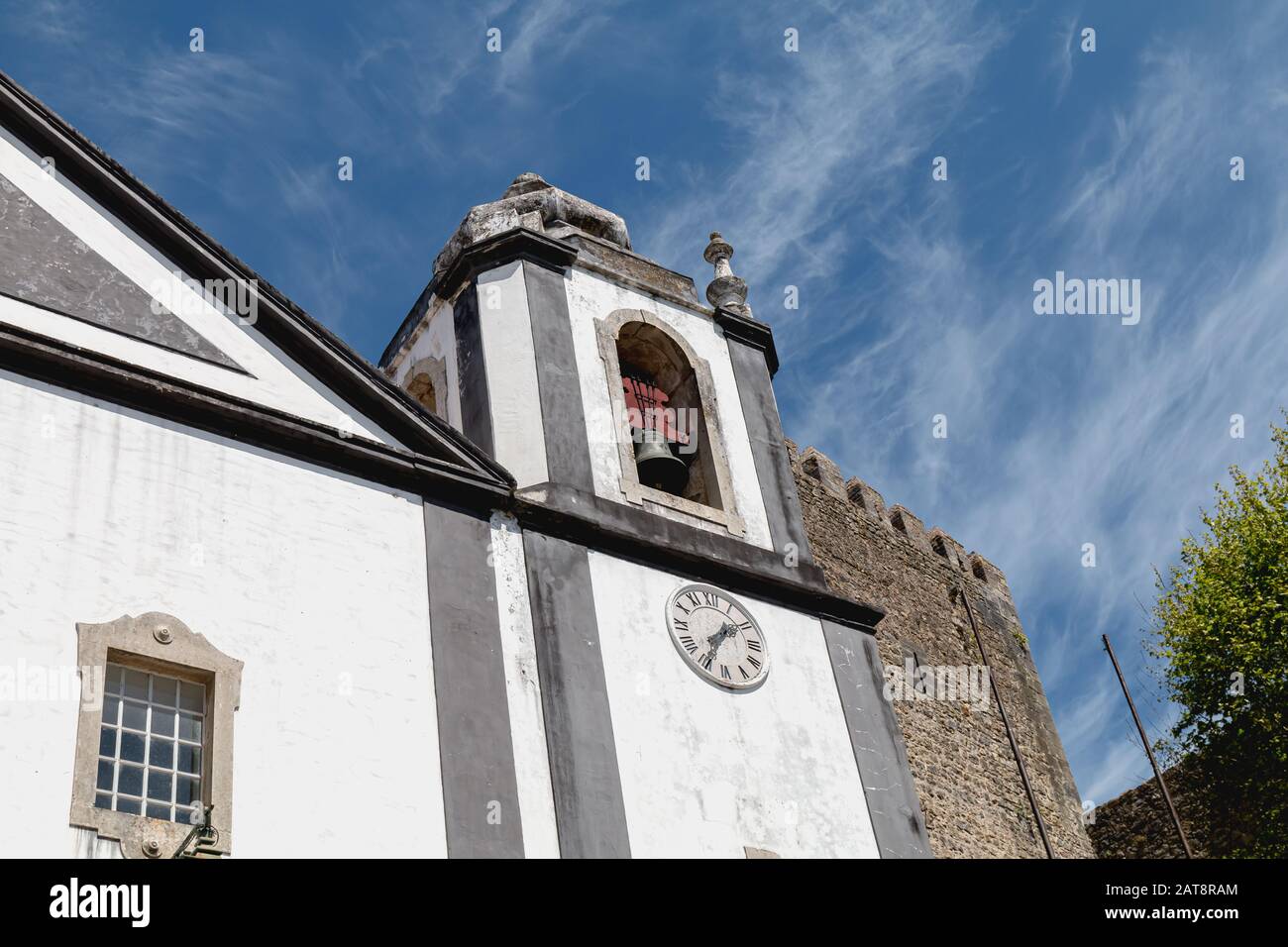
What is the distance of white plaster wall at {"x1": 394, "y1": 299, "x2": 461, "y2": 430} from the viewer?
42.4 feet

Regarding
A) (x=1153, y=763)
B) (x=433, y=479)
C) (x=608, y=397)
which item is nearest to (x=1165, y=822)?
(x=1153, y=763)

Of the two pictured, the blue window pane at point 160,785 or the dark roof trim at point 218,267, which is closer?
the blue window pane at point 160,785

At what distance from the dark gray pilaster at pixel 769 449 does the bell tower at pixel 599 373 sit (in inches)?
0.5

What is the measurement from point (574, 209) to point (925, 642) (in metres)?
12.1

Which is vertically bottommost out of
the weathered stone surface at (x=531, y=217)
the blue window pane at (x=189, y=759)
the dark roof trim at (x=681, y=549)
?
the blue window pane at (x=189, y=759)

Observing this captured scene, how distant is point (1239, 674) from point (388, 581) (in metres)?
14.7

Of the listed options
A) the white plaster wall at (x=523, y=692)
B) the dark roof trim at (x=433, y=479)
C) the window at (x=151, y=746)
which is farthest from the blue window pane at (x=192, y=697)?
the white plaster wall at (x=523, y=692)

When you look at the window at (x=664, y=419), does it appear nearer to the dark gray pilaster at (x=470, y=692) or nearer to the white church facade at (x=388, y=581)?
the white church facade at (x=388, y=581)

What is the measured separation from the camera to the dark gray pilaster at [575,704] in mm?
9820

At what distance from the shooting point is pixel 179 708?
28.9 feet

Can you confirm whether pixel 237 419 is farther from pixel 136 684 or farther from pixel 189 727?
pixel 189 727

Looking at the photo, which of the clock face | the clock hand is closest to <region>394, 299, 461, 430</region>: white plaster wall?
the clock face
